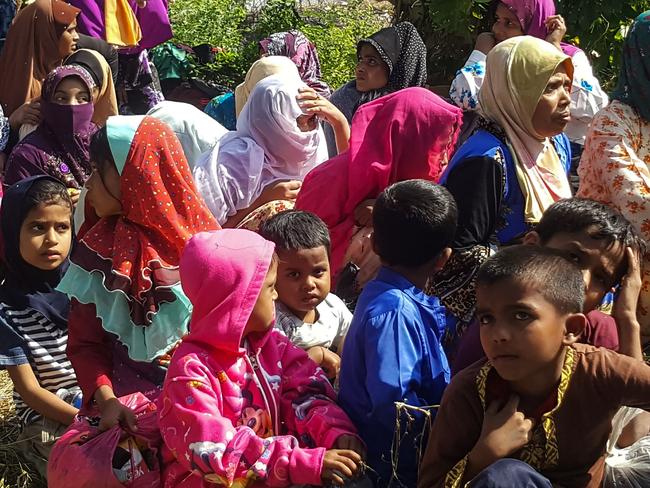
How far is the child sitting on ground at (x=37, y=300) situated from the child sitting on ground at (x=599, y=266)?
70.6 inches

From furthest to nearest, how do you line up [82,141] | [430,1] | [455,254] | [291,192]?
[430,1] < [82,141] < [291,192] < [455,254]

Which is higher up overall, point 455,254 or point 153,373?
point 455,254

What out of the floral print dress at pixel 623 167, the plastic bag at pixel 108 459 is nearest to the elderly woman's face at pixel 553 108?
the floral print dress at pixel 623 167

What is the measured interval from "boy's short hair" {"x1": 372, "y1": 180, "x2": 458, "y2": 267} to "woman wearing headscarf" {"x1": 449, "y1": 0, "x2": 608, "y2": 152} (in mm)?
2350

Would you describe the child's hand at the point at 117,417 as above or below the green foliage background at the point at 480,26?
below

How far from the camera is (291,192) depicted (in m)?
5.14

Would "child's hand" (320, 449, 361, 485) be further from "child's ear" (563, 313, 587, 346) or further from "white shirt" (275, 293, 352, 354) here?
"white shirt" (275, 293, 352, 354)

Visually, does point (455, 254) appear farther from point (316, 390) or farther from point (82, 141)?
point (82, 141)

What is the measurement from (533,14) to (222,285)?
3.90 metres

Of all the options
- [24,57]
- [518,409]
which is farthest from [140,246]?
[24,57]

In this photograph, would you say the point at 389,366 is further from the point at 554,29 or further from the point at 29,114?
the point at 29,114

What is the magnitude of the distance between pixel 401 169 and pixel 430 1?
3.78m

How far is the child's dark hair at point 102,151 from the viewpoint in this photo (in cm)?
350

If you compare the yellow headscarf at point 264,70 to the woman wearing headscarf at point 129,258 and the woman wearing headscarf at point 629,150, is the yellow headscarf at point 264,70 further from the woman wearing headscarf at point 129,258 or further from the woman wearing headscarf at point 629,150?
the woman wearing headscarf at point 129,258
